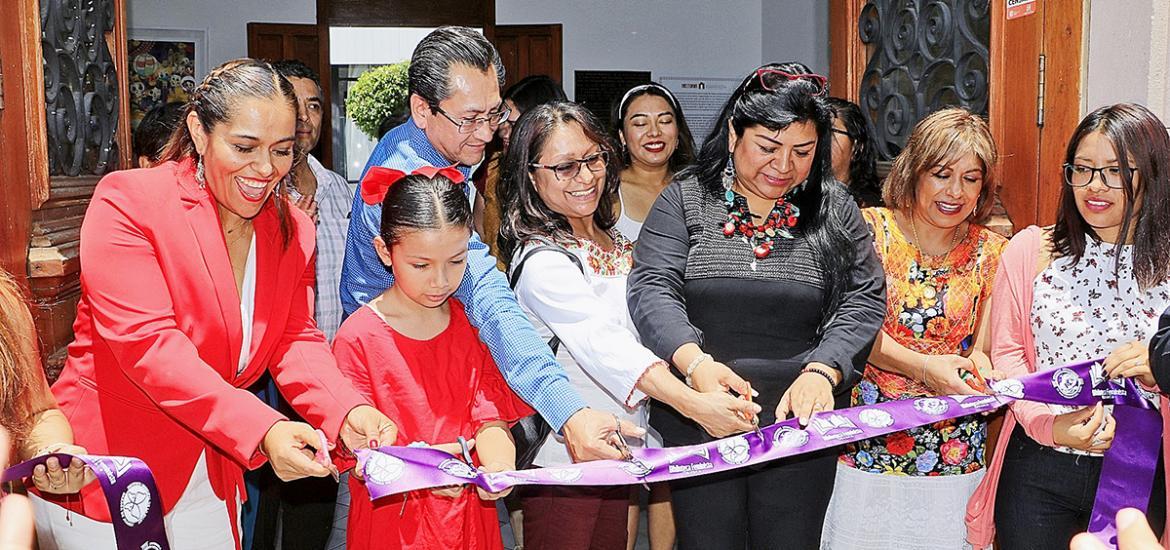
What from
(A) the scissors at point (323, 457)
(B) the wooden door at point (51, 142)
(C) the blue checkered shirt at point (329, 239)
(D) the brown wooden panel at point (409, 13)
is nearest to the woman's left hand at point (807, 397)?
(A) the scissors at point (323, 457)

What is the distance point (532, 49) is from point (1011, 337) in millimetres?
7363

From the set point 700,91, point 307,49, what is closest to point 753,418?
point 700,91

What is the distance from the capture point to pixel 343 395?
7.78 feet

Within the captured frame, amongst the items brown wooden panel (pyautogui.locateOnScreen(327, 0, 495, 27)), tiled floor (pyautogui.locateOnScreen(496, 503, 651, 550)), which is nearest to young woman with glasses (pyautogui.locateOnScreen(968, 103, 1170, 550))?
tiled floor (pyautogui.locateOnScreen(496, 503, 651, 550))

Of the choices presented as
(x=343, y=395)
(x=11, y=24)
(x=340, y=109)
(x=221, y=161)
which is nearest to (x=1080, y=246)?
(x=343, y=395)

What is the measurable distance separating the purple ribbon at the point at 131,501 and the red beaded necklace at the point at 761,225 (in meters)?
1.54

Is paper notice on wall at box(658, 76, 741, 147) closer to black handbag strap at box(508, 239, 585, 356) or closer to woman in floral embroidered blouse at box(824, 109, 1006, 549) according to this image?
woman in floral embroidered blouse at box(824, 109, 1006, 549)

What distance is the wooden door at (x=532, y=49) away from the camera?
31.3 feet

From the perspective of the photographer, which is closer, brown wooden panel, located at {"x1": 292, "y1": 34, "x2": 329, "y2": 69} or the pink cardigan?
the pink cardigan

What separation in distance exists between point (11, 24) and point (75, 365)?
93 cm

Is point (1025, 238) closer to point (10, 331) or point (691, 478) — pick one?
point (691, 478)

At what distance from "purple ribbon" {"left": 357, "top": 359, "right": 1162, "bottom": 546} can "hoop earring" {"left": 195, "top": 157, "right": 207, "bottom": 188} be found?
2.53ft

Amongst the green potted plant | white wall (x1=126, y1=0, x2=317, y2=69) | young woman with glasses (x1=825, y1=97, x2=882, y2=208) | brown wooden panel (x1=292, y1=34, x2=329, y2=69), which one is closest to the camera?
young woman with glasses (x1=825, y1=97, x2=882, y2=208)

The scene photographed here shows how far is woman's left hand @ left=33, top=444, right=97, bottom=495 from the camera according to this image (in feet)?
6.45
